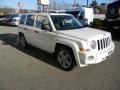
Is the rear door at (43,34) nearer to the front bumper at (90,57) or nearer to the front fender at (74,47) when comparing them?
the front fender at (74,47)

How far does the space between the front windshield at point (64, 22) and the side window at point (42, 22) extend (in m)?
0.28

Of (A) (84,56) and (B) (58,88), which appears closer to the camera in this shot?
(B) (58,88)

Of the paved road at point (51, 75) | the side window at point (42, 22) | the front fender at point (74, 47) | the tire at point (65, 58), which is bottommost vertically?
the paved road at point (51, 75)

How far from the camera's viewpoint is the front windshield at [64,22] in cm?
715

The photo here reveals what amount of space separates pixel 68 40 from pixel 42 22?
76.8 inches

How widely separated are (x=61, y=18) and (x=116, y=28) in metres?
6.75

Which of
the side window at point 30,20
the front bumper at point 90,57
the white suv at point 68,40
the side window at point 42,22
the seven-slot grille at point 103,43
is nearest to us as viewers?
the front bumper at point 90,57

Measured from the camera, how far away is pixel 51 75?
6152 millimetres

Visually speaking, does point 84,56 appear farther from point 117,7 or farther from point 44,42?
point 117,7

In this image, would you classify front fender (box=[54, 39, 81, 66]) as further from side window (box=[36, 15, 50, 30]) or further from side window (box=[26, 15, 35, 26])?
side window (box=[26, 15, 35, 26])

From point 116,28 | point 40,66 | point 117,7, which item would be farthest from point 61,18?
point 117,7

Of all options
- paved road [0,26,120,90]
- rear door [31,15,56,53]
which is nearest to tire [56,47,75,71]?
paved road [0,26,120,90]

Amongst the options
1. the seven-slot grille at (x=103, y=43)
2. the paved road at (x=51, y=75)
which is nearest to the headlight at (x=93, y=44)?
the seven-slot grille at (x=103, y=43)

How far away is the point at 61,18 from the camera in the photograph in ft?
25.0
